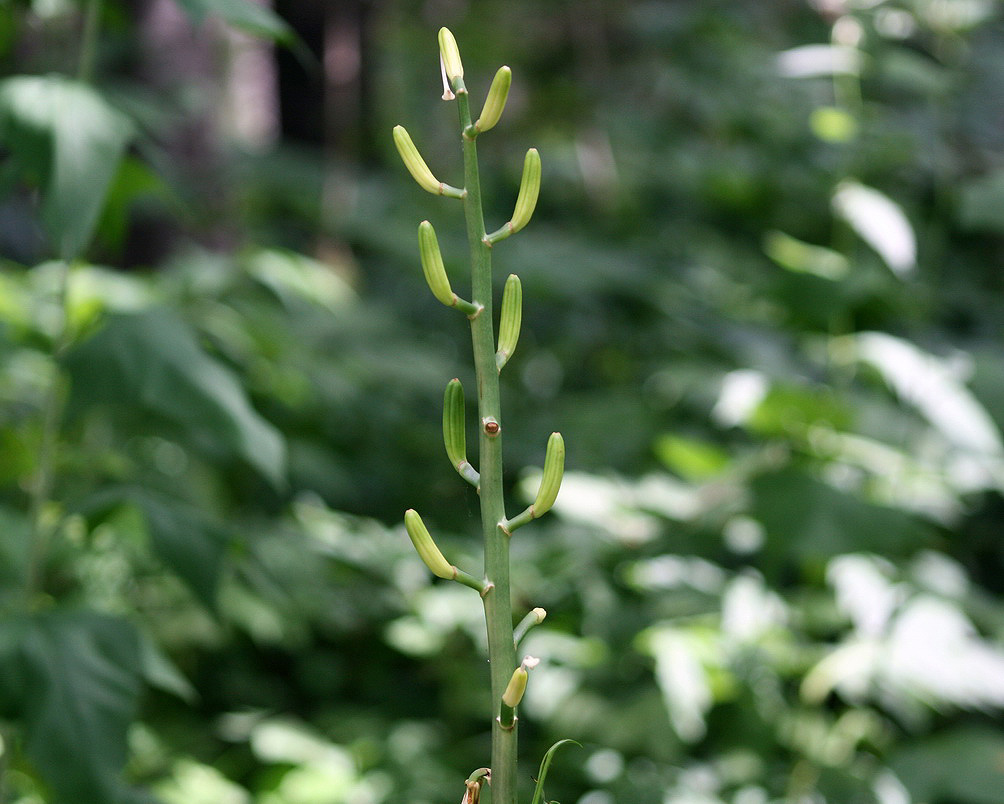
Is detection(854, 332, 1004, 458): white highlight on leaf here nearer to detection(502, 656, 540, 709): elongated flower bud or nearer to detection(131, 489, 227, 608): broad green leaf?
detection(131, 489, 227, 608): broad green leaf

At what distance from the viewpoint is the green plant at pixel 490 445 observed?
0.42 m

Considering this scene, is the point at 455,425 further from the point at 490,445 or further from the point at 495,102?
the point at 495,102

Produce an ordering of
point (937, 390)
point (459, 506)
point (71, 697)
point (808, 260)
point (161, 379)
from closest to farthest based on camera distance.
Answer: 1. point (71, 697)
2. point (161, 379)
3. point (937, 390)
4. point (808, 260)
5. point (459, 506)

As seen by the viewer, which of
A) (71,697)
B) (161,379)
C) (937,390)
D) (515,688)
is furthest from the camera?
(937,390)

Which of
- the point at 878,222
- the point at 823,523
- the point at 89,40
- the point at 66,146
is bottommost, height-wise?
the point at 823,523

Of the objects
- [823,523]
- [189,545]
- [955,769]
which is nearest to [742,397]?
[823,523]

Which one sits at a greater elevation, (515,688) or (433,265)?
(433,265)

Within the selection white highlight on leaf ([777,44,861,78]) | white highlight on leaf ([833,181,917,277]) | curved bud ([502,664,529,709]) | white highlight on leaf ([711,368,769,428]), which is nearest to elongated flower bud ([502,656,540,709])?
curved bud ([502,664,529,709])

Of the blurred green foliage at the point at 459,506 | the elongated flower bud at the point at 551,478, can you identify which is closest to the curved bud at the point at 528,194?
the elongated flower bud at the point at 551,478

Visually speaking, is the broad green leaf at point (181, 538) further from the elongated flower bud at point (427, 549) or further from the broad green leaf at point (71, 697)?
the elongated flower bud at point (427, 549)

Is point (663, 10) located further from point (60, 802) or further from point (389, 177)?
point (60, 802)

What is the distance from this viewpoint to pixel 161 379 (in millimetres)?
922

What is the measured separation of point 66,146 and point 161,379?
0.77 ft

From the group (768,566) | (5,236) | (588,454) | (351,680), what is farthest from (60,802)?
(5,236)
